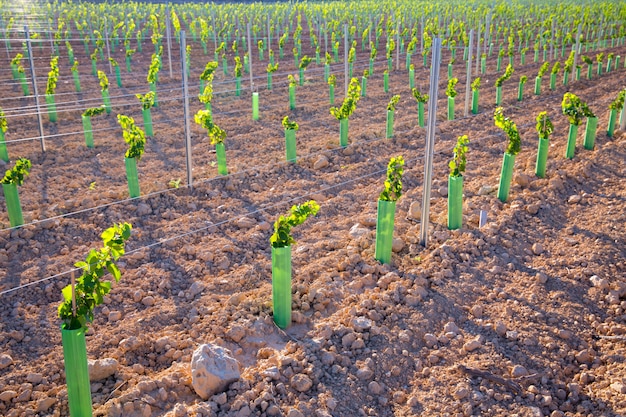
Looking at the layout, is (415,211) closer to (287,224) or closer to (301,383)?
(287,224)

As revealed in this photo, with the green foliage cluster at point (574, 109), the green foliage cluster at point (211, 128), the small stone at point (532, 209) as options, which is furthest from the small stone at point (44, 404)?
the green foliage cluster at point (574, 109)

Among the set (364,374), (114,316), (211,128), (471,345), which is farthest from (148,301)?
(211,128)

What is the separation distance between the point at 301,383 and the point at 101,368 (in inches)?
55.0

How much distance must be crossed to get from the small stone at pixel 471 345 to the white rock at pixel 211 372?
170cm

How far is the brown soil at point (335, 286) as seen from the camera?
4082mm

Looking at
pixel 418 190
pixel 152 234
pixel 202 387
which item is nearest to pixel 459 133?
pixel 418 190

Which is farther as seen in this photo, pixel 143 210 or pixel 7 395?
pixel 143 210

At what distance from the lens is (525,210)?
6750 mm

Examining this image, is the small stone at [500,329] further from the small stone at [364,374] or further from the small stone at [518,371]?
the small stone at [364,374]

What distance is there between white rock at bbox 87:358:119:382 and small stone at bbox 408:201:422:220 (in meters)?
3.72

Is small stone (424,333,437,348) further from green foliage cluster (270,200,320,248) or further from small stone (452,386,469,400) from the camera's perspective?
green foliage cluster (270,200,320,248)

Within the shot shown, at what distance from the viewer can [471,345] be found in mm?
4512

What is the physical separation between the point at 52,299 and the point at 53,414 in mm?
1622

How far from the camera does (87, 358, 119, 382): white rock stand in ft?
13.7
